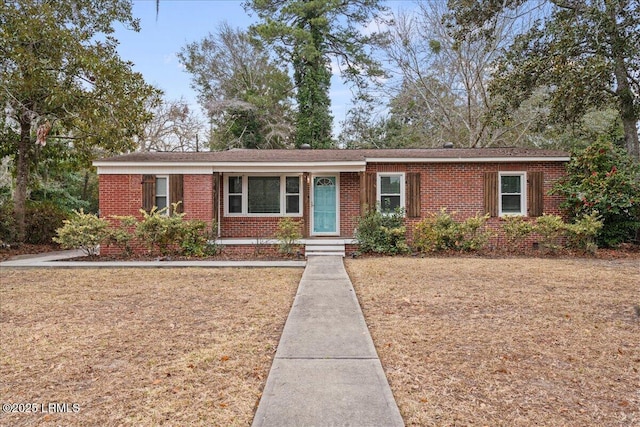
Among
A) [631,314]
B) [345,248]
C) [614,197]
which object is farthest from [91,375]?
[614,197]

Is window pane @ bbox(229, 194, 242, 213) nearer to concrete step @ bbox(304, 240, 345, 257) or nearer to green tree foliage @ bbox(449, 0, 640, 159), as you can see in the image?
concrete step @ bbox(304, 240, 345, 257)

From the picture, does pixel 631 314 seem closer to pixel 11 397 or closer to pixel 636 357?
pixel 636 357

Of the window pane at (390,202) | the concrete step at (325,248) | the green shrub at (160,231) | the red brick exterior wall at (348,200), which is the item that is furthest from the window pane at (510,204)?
the green shrub at (160,231)

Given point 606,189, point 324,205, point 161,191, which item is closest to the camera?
point 606,189

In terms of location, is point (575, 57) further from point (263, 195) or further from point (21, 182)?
point (21, 182)

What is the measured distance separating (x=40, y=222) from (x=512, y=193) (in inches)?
654

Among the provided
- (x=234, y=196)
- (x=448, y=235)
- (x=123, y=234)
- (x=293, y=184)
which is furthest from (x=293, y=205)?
(x=123, y=234)

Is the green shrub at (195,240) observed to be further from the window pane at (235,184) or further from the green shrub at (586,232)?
the green shrub at (586,232)

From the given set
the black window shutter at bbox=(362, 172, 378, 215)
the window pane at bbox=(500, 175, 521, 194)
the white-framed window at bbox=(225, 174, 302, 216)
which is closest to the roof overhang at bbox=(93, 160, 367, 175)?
the black window shutter at bbox=(362, 172, 378, 215)

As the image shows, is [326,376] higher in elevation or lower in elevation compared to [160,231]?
lower

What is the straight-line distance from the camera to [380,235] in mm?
11016

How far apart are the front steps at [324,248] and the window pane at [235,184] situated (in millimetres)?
3421

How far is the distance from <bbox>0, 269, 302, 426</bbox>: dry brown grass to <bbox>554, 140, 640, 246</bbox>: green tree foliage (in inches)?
375

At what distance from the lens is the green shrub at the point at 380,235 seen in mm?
10914
